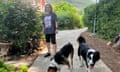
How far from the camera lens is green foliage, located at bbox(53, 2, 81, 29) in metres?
37.1

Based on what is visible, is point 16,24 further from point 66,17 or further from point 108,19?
point 66,17

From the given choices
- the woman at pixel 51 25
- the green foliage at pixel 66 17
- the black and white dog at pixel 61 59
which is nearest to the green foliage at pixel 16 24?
the woman at pixel 51 25

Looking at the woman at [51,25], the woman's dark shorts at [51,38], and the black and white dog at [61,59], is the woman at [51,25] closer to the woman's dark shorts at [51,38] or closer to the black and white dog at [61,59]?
the woman's dark shorts at [51,38]

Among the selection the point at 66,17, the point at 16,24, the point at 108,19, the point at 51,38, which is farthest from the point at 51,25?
the point at 66,17

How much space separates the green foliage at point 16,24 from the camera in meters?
12.4

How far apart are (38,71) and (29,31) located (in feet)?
10.1

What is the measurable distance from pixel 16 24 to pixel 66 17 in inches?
980

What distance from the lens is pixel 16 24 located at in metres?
12.5

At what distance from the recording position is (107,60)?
39.1 feet

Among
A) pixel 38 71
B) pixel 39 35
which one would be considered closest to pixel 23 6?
pixel 39 35

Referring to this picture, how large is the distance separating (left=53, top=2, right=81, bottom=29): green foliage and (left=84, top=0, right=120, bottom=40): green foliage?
13866mm

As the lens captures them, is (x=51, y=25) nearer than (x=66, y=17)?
Yes

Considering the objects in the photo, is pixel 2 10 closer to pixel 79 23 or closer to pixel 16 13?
pixel 16 13

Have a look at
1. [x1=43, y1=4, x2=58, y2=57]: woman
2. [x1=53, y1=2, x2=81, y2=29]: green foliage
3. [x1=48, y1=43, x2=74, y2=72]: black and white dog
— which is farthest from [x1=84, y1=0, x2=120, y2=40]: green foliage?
[x1=53, y1=2, x2=81, y2=29]: green foliage
